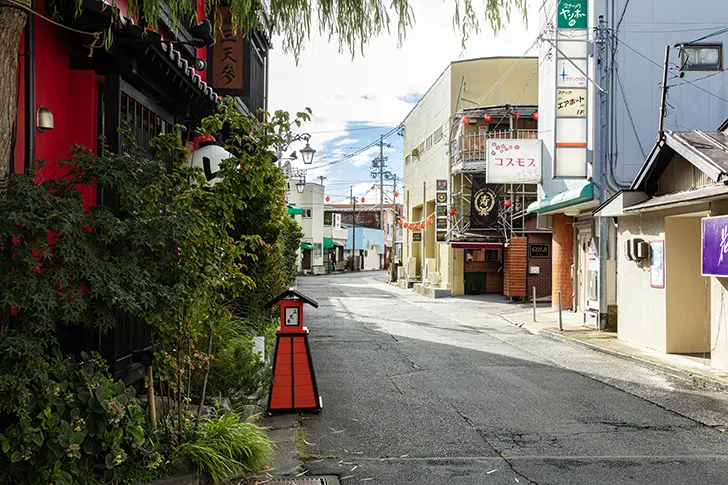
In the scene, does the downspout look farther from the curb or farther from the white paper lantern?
the curb

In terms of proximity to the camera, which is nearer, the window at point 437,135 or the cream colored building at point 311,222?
the window at point 437,135

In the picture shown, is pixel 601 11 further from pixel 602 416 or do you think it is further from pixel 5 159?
pixel 5 159

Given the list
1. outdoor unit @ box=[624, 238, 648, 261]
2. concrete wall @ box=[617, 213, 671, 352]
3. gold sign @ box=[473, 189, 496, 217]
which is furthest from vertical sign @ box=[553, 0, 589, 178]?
gold sign @ box=[473, 189, 496, 217]

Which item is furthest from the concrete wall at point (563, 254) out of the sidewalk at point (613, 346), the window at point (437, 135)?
the window at point (437, 135)

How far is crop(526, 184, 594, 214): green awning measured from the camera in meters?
17.0

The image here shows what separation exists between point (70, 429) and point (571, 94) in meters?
15.9

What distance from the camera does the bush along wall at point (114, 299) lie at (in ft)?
13.4

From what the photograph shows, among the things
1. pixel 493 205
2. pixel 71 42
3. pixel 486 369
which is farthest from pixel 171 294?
pixel 493 205

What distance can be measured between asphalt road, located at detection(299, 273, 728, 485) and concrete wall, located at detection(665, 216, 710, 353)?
4.44 ft

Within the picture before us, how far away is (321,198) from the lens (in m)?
65.1

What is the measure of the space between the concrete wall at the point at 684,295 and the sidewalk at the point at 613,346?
452 mm

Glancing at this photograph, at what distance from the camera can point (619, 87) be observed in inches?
678

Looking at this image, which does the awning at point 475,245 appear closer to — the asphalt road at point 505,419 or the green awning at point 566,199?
the green awning at point 566,199

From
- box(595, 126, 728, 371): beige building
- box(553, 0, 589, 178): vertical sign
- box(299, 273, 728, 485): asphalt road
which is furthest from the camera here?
box(553, 0, 589, 178): vertical sign
